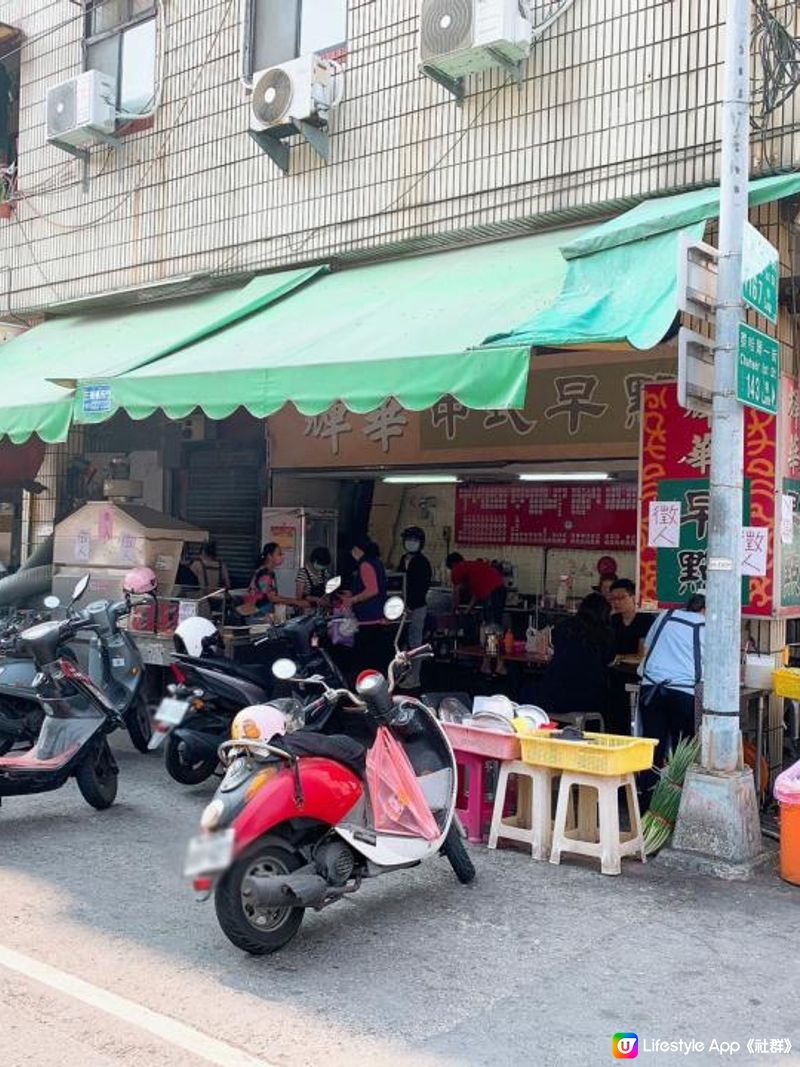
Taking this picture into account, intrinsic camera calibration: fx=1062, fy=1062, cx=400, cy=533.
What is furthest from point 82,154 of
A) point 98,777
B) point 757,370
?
point 757,370

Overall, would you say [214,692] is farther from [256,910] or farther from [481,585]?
[481,585]

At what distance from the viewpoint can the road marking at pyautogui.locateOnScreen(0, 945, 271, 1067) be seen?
12.0 feet

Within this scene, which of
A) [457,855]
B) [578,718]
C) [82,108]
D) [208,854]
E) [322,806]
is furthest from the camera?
[82,108]

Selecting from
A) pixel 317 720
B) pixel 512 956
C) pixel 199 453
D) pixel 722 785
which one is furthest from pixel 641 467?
pixel 199 453

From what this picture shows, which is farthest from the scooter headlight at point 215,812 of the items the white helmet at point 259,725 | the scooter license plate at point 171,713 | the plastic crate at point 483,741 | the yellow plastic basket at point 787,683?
the yellow plastic basket at point 787,683

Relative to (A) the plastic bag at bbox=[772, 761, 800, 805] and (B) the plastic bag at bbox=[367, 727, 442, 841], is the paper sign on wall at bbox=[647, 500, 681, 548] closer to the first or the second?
(A) the plastic bag at bbox=[772, 761, 800, 805]

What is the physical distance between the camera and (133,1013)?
3.97m

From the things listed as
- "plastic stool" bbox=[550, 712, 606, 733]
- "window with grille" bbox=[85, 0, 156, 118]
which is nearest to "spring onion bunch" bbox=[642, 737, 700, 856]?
"plastic stool" bbox=[550, 712, 606, 733]

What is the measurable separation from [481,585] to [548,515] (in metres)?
1.11

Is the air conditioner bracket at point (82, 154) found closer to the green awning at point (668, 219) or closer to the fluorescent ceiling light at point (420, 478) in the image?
the fluorescent ceiling light at point (420, 478)

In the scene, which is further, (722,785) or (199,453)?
(199,453)

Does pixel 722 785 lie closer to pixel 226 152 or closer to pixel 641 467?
Result: pixel 641 467

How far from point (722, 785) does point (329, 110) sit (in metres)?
6.72

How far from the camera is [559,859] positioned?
5.97m
